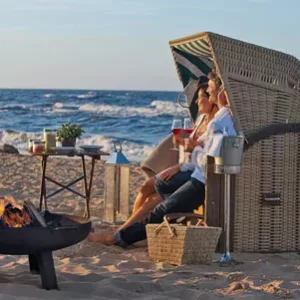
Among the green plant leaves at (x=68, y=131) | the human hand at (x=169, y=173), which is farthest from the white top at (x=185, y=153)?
the green plant leaves at (x=68, y=131)

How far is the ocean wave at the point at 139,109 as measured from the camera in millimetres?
34469

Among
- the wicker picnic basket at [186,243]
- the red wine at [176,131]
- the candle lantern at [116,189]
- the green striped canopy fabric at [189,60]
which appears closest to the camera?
the wicker picnic basket at [186,243]

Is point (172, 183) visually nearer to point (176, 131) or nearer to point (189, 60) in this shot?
point (176, 131)

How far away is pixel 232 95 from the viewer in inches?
228

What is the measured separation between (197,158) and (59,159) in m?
8.81

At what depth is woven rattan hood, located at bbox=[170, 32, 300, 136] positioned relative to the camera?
18.9ft

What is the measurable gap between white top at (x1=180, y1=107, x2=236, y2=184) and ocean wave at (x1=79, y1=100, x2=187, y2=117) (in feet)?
89.2

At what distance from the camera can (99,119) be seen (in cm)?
3206

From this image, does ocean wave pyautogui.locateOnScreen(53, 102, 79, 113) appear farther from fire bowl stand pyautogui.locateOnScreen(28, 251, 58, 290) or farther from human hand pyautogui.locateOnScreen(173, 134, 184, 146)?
fire bowl stand pyautogui.locateOnScreen(28, 251, 58, 290)

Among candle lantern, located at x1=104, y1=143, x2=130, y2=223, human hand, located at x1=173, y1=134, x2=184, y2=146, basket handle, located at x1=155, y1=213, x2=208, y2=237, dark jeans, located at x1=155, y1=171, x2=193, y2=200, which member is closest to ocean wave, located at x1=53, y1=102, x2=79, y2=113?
candle lantern, located at x1=104, y1=143, x2=130, y2=223

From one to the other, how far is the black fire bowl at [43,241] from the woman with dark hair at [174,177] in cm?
177

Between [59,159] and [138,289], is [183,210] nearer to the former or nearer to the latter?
[138,289]

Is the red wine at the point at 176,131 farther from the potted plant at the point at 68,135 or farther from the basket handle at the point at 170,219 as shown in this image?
the potted plant at the point at 68,135

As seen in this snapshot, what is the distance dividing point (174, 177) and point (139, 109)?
101 ft
